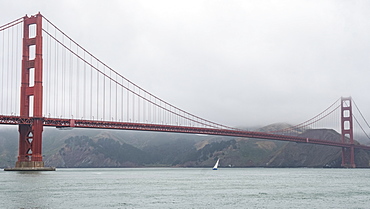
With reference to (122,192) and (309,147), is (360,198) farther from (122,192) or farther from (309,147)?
(309,147)

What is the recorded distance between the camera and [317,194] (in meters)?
47.1

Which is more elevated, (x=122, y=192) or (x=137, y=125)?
(x=137, y=125)

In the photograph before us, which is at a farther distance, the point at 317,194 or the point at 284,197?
the point at 317,194

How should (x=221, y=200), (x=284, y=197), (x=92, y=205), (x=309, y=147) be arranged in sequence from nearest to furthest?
(x=92, y=205), (x=221, y=200), (x=284, y=197), (x=309, y=147)

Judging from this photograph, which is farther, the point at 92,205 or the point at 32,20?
the point at 32,20

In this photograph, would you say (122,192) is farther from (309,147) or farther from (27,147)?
(309,147)

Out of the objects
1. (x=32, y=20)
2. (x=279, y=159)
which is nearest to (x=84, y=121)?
(x=32, y=20)

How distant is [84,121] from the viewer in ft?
284

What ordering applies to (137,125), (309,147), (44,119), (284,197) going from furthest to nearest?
(309,147) → (137,125) → (44,119) → (284,197)

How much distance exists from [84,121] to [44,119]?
6.78 meters

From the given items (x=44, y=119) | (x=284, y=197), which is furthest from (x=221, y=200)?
(x=44, y=119)

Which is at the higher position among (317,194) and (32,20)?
(32,20)

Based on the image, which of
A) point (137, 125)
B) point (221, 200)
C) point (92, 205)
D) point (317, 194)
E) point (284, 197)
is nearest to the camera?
point (92, 205)

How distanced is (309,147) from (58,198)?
156 metres
